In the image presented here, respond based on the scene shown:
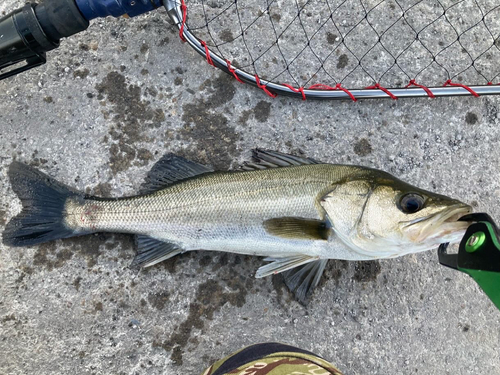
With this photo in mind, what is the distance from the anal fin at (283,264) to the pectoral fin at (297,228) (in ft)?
0.55

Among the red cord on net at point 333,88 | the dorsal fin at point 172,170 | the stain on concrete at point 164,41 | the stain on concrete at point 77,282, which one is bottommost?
the stain on concrete at point 77,282

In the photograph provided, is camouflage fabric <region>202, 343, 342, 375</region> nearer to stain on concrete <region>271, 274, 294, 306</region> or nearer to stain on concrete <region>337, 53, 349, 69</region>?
stain on concrete <region>271, 274, 294, 306</region>

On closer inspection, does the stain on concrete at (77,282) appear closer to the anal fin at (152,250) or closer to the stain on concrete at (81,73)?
the anal fin at (152,250)

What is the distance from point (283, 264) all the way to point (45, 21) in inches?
72.5

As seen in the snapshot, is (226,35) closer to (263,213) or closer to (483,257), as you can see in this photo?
(263,213)

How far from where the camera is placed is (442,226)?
6.36 feet

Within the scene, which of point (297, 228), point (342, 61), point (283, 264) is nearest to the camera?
point (297, 228)

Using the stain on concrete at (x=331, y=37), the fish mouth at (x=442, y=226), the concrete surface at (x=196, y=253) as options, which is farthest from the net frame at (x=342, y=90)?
the fish mouth at (x=442, y=226)

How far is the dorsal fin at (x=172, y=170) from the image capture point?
2402 mm

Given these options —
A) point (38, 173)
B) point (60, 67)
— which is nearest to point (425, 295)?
point (38, 173)

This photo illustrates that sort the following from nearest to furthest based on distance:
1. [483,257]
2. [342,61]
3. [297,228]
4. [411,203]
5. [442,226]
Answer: [483,257] → [442,226] → [411,203] → [297,228] → [342,61]

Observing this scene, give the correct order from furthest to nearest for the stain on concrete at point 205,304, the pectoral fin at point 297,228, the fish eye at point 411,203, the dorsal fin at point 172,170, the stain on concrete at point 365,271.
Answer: the stain on concrete at point 365,271, the stain on concrete at point 205,304, the dorsal fin at point 172,170, the pectoral fin at point 297,228, the fish eye at point 411,203

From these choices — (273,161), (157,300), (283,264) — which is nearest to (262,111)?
(273,161)

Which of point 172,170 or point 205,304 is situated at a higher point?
point 172,170
